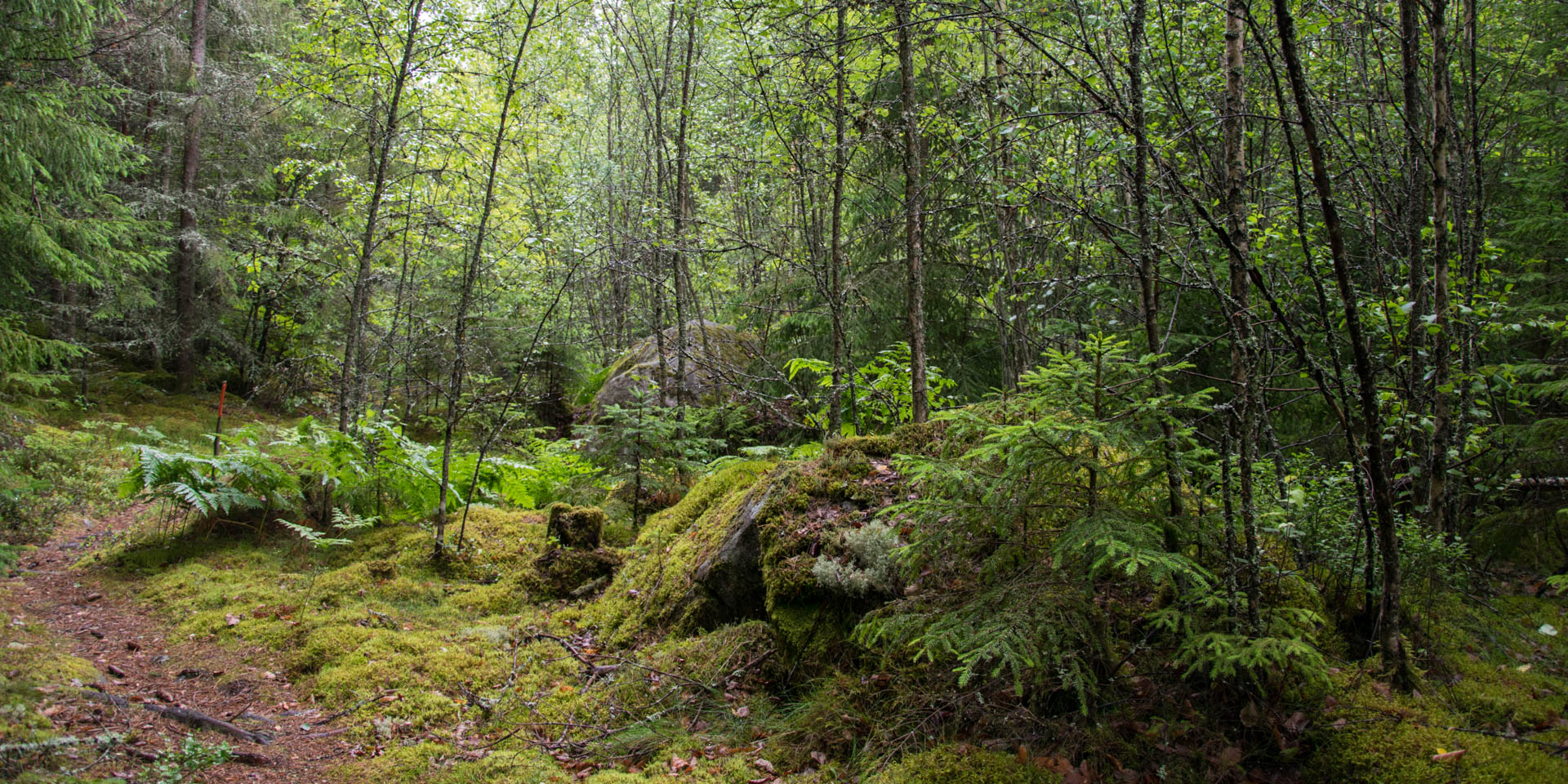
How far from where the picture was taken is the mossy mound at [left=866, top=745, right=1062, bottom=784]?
2.81m

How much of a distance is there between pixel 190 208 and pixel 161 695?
1444 cm

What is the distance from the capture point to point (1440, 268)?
12.6 feet

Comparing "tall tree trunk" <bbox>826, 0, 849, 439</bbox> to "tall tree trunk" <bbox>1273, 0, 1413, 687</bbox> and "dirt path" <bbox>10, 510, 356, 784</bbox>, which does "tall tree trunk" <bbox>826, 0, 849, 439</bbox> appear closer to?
"tall tree trunk" <bbox>1273, 0, 1413, 687</bbox>

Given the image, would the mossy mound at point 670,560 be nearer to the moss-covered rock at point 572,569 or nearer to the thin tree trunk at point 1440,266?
the moss-covered rock at point 572,569

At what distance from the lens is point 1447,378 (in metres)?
3.91

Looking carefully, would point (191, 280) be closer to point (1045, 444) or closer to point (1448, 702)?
point (1045, 444)

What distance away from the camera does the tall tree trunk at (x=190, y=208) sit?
571 inches

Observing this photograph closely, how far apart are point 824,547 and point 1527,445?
5.40m

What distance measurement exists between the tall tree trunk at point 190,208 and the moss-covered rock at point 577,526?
13.2 m

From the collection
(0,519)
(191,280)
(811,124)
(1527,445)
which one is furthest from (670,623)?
(191,280)

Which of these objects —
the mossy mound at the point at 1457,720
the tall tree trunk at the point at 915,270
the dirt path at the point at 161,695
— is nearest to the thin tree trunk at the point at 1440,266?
the mossy mound at the point at 1457,720

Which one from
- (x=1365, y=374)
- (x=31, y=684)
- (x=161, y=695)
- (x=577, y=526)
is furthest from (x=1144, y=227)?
(x=161, y=695)

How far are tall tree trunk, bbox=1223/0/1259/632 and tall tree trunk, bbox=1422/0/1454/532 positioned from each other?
1113mm

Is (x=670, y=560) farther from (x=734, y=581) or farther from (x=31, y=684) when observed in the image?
(x=31, y=684)
